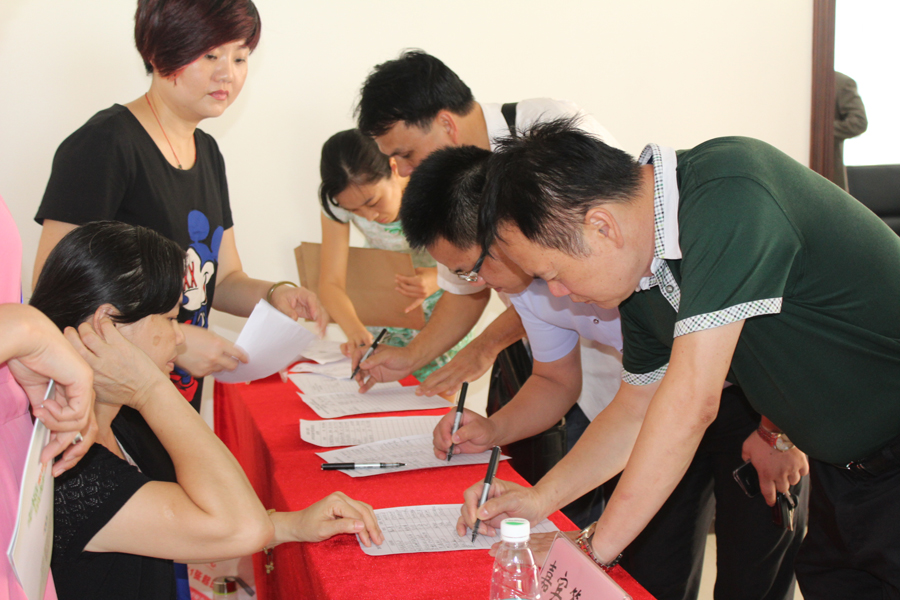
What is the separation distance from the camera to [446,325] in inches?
83.3

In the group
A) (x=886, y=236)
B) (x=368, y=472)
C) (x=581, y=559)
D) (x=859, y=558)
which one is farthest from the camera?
(x=368, y=472)

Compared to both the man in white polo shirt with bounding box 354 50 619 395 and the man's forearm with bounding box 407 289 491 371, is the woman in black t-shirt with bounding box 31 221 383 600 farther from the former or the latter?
the man's forearm with bounding box 407 289 491 371

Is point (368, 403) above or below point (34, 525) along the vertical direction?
below

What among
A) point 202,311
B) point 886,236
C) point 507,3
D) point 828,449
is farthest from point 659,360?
point 507,3

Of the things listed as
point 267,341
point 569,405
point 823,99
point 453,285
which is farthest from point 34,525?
point 823,99

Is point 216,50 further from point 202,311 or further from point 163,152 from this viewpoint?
point 202,311

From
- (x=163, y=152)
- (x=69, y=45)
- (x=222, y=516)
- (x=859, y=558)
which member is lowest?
(x=859, y=558)

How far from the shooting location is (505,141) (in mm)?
1152

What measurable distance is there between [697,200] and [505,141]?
0.37 m

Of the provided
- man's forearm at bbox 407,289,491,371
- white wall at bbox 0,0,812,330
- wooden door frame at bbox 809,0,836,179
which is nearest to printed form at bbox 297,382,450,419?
man's forearm at bbox 407,289,491,371

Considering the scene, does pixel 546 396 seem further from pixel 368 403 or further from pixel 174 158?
pixel 174 158

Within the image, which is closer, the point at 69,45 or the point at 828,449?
the point at 828,449

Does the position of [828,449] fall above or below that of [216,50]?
below

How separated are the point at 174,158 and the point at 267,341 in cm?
59
